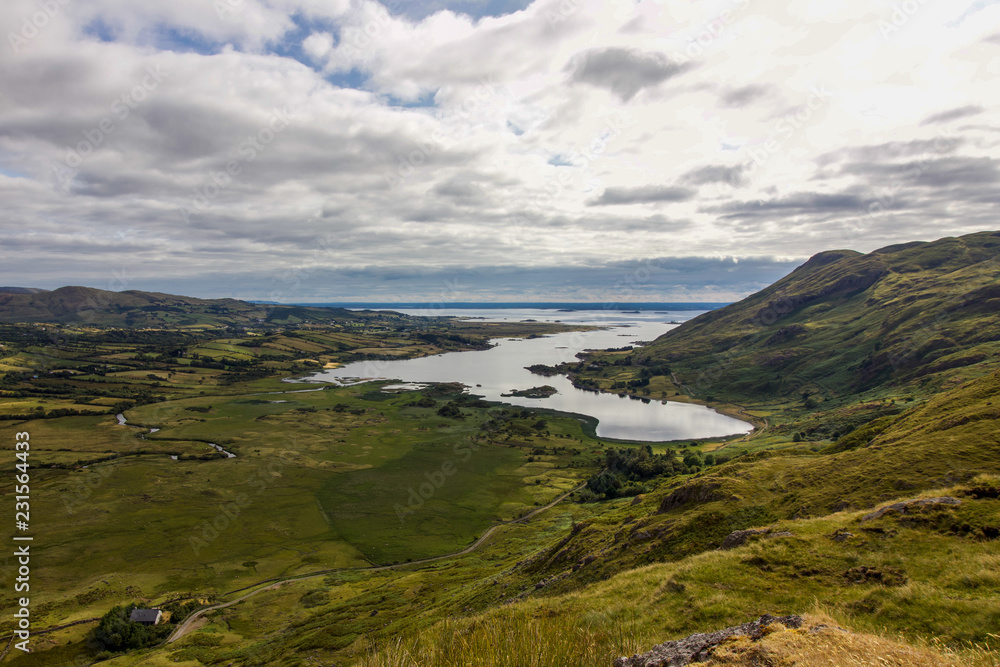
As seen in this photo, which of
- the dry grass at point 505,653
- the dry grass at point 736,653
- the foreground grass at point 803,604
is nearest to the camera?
the dry grass at point 736,653

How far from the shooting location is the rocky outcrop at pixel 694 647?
43.0ft

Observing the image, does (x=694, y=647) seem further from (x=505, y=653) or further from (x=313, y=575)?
(x=313, y=575)

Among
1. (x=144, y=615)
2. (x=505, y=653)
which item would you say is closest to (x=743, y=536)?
(x=505, y=653)

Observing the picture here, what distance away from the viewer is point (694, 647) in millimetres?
14172

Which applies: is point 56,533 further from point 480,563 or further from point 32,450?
point 480,563

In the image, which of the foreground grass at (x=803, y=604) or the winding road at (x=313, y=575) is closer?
the foreground grass at (x=803, y=604)

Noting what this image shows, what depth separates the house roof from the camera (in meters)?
57.6

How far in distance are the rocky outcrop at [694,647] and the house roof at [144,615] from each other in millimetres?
71303

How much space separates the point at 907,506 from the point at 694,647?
19845mm

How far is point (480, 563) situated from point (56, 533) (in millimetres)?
86393

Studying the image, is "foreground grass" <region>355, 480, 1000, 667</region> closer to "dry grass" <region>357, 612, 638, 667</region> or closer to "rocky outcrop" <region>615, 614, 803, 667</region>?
"dry grass" <region>357, 612, 638, 667</region>

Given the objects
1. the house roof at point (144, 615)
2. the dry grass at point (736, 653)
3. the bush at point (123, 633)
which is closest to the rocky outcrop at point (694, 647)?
the dry grass at point (736, 653)

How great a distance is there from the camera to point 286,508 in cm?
10050

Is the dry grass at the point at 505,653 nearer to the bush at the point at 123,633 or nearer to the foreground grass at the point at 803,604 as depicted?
the foreground grass at the point at 803,604
